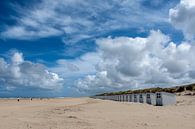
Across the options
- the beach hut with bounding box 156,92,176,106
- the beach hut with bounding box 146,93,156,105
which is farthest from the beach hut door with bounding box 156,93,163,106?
the beach hut with bounding box 146,93,156,105

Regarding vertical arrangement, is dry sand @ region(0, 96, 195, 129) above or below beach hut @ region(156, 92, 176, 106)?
below

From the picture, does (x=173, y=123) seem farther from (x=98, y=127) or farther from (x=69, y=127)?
(x=69, y=127)

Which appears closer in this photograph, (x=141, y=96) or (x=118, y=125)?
(x=118, y=125)

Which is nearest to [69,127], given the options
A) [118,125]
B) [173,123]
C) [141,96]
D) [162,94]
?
[118,125]

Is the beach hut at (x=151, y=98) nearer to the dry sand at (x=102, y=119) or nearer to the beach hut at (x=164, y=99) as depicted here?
the beach hut at (x=164, y=99)

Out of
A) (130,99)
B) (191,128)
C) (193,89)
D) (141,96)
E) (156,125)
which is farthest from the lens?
(193,89)

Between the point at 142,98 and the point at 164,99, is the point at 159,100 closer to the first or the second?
the point at 164,99

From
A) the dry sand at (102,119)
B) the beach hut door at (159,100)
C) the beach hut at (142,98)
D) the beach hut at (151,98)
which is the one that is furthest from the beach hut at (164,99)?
the dry sand at (102,119)

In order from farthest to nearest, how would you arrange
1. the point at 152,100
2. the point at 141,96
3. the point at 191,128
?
Result: the point at 141,96
the point at 152,100
the point at 191,128

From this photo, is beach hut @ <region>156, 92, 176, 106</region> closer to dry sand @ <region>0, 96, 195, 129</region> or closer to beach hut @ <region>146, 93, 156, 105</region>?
beach hut @ <region>146, 93, 156, 105</region>

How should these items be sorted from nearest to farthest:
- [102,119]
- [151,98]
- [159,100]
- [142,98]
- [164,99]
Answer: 1. [102,119]
2. [164,99]
3. [159,100]
4. [151,98]
5. [142,98]

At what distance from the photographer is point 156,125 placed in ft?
53.6

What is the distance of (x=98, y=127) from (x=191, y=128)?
4378 mm

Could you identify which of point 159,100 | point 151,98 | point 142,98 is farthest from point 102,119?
point 142,98
